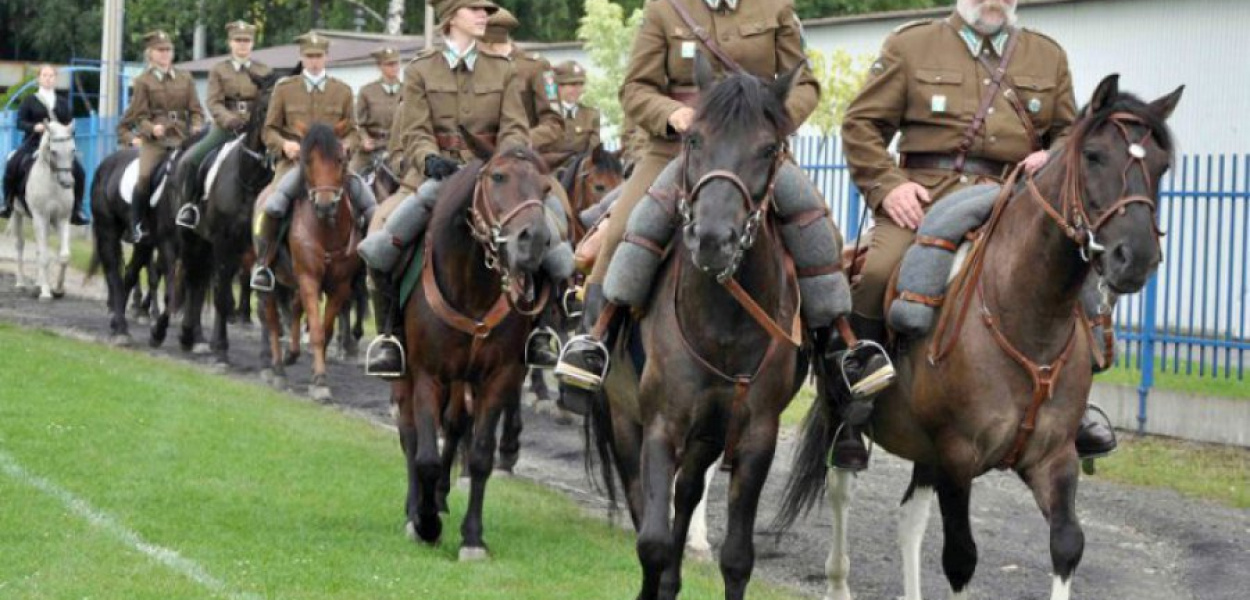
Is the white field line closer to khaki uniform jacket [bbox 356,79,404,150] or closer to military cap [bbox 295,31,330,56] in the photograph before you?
military cap [bbox 295,31,330,56]

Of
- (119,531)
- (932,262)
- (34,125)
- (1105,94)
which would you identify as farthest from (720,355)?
(34,125)

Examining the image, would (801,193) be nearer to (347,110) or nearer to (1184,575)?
(1184,575)

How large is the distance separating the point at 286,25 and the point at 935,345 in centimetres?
5784

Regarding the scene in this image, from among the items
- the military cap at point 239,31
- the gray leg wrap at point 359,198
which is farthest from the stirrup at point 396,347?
the military cap at point 239,31

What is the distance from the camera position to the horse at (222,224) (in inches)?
786

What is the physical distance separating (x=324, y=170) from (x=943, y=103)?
8958 mm

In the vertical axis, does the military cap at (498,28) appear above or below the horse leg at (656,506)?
above

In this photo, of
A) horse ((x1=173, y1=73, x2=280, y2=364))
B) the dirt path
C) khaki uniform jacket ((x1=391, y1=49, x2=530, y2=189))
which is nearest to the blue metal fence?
the dirt path

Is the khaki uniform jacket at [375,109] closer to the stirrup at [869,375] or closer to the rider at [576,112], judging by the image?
the rider at [576,112]

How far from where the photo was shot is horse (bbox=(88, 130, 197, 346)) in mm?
22094

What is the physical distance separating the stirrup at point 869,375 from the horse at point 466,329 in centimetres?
233

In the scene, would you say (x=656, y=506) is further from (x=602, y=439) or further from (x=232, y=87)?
(x=232, y=87)

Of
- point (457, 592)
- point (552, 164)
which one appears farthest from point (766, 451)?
point (552, 164)

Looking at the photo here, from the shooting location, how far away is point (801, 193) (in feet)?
27.8
